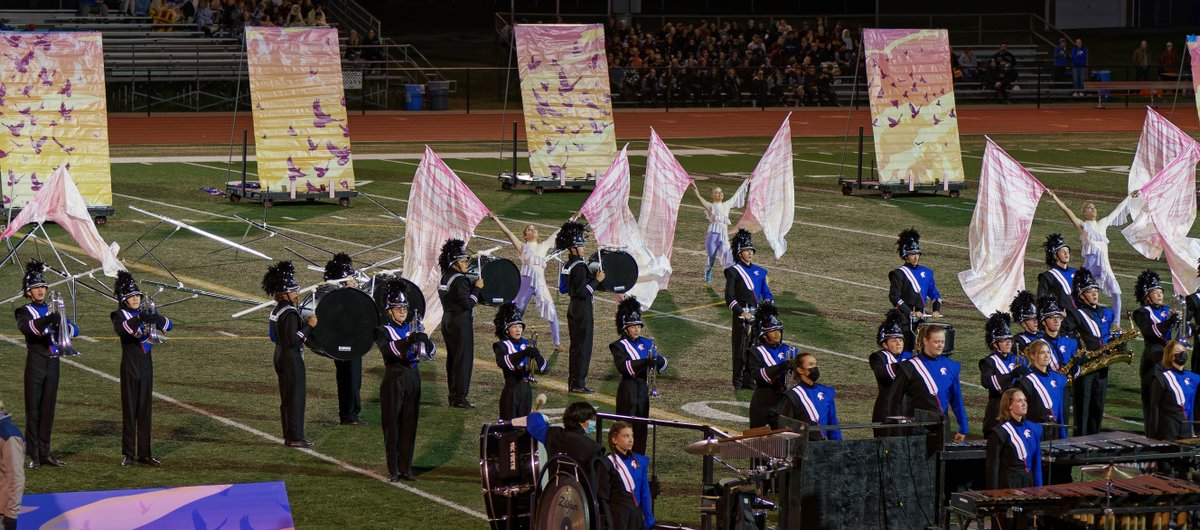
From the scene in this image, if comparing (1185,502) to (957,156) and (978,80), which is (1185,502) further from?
(978,80)

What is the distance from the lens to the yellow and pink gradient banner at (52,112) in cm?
2172

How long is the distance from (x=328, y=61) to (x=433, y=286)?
31.5 ft

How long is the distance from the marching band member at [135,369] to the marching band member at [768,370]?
163 inches

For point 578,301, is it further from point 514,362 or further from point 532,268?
point 514,362

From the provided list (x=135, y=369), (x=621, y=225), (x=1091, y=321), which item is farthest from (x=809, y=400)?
(x=621, y=225)

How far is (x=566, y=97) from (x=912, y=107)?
517cm

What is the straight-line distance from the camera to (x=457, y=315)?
14375 mm

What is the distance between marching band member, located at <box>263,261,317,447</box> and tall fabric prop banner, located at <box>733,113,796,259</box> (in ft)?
24.1

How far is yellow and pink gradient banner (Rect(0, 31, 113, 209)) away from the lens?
21719mm

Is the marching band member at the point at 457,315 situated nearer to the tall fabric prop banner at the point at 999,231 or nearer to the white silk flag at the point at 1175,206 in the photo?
the tall fabric prop banner at the point at 999,231

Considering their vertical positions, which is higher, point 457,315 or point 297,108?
point 297,108

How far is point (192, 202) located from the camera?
24453mm

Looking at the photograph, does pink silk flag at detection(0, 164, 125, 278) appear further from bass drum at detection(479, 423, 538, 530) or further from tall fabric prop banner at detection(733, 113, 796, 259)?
tall fabric prop banner at detection(733, 113, 796, 259)

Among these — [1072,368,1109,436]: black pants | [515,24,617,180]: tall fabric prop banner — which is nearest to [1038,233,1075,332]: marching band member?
[1072,368,1109,436]: black pants
